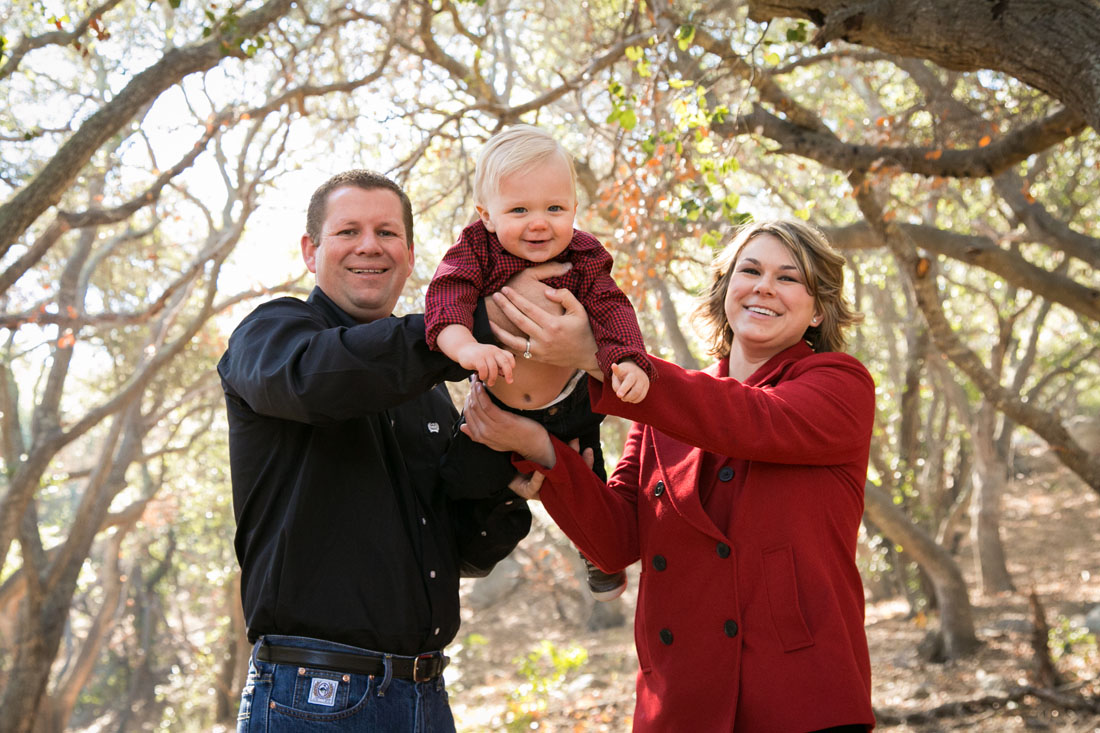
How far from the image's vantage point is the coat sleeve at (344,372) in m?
2.11

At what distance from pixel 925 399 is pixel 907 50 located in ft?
45.6

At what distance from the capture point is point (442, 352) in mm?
→ 2158

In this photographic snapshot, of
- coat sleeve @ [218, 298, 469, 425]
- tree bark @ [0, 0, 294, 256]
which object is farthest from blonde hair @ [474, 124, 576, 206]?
tree bark @ [0, 0, 294, 256]

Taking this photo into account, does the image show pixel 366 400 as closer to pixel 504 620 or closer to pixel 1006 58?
pixel 1006 58

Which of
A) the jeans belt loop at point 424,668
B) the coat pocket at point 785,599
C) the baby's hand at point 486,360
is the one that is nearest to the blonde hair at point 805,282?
the coat pocket at point 785,599

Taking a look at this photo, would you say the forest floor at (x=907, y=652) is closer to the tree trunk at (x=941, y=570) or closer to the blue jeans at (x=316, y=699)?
the tree trunk at (x=941, y=570)

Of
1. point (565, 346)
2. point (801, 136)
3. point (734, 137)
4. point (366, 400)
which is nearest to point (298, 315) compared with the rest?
point (366, 400)

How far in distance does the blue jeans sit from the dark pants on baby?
48cm

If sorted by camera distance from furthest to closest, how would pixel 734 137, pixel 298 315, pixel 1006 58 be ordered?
1. pixel 734 137
2. pixel 1006 58
3. pixel 298 315

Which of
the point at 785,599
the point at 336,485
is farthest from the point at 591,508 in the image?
the point at 336,485

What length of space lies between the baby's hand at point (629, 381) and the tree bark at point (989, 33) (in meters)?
2.13

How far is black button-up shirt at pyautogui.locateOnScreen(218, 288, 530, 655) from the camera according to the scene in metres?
2.14

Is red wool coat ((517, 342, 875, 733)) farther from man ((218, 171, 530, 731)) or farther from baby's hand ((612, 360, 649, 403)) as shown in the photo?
man ((218, 171, 530, 731))

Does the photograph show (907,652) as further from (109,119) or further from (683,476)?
(109,119)
